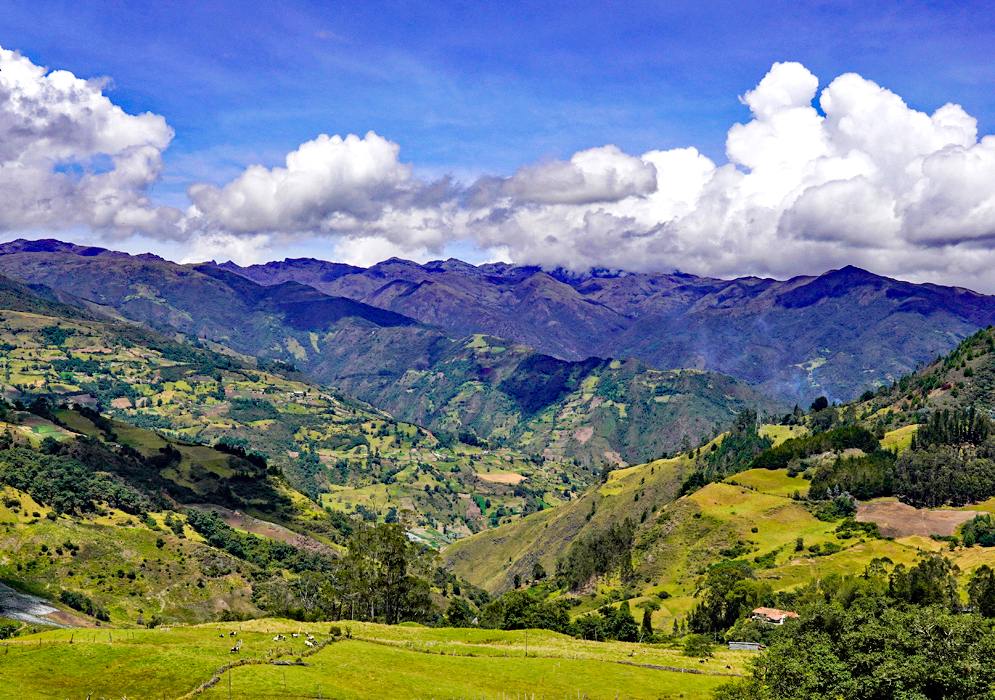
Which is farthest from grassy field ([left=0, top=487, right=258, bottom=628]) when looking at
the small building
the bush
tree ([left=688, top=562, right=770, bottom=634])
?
the small building

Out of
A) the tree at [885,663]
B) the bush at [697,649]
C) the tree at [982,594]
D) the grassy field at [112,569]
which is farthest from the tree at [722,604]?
the grassy field at [112,569]

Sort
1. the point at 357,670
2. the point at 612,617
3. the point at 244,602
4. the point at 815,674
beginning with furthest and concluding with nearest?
the point at 244,602
the point at 612,617
the point at 357,670
the point at 815,674

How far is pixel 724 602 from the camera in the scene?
156 meters

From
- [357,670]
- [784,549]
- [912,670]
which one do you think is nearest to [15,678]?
[357,670]

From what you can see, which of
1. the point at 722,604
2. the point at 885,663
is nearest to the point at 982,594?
the point at 722,604

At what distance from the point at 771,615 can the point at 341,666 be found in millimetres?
93580

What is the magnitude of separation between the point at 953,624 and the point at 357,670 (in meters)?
59.3

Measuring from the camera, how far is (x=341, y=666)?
74062mm

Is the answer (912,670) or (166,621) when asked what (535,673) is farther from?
(166,621)

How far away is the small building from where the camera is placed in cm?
13262

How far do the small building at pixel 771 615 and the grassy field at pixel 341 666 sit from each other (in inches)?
1169

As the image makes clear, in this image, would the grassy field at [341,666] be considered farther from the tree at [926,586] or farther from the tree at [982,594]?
the tree at [982,594]

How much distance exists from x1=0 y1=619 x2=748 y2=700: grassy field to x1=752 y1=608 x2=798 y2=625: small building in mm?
29699

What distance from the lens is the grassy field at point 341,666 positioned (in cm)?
6338
